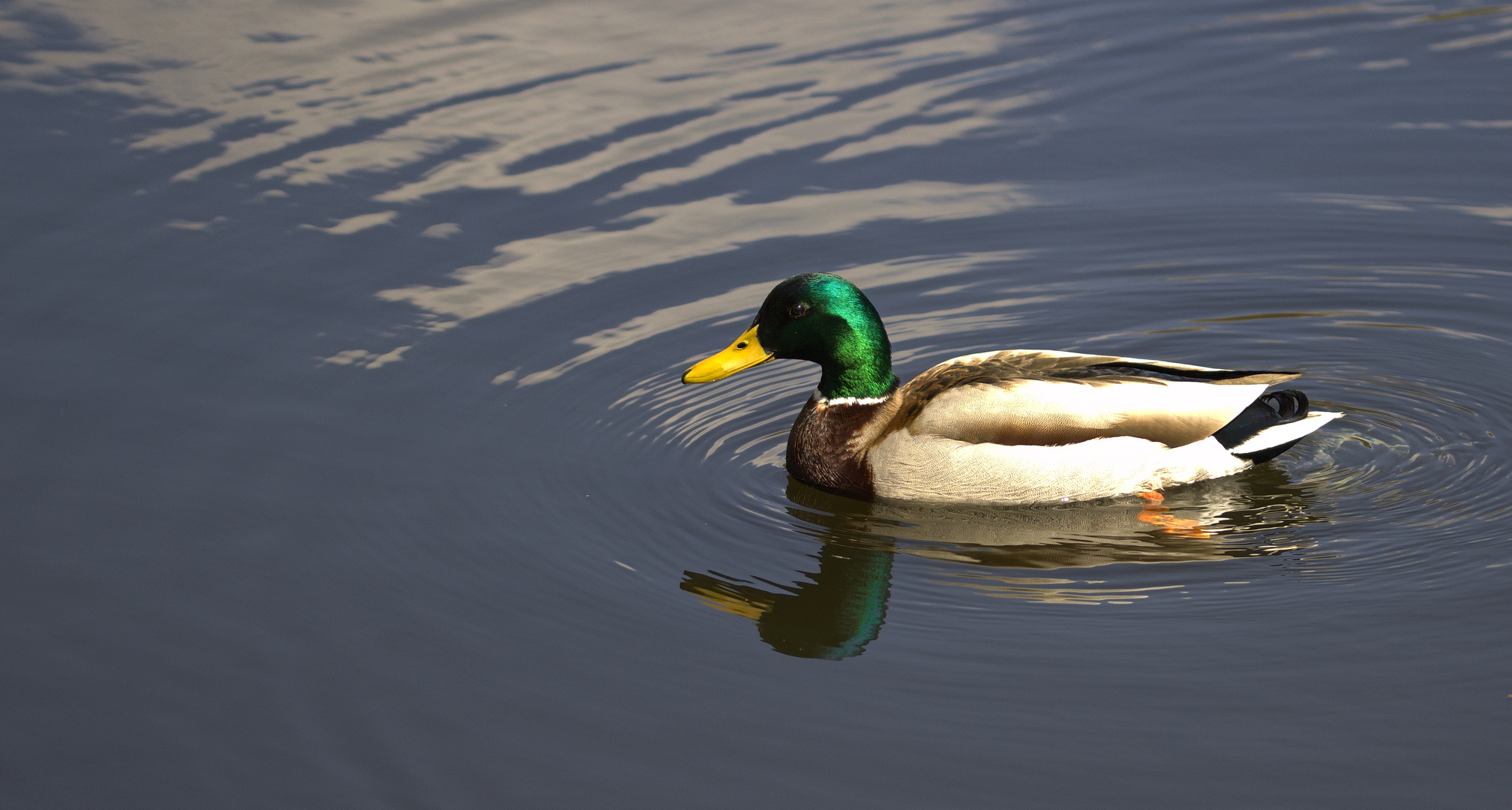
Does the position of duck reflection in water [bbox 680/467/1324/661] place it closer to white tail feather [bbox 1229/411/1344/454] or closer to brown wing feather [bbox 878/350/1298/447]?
white tail feather [bbox 1229/411/1344/454]

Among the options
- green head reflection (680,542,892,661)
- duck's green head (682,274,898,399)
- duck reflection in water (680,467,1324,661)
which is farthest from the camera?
duck's green head (682,274,898,399)

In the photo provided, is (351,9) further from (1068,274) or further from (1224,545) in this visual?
(1224,545)

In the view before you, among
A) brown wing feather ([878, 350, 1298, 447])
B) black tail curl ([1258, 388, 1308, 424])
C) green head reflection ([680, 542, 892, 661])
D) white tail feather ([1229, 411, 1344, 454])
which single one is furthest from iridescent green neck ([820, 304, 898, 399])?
black tail curl ([1258, 388, 1308, 424])

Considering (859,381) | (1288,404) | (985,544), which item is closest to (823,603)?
(985,544)

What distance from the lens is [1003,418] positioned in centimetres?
701

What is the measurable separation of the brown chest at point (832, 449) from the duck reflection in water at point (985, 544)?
0.07 m

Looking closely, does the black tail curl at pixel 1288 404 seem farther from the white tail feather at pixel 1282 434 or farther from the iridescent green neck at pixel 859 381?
the iridescent green neck at pixel 859 381

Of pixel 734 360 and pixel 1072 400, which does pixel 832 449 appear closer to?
pixel 734 360

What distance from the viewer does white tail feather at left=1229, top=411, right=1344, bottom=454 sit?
7.20m

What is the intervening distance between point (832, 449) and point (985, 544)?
2.92ft

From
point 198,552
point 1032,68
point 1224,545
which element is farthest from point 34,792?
point 1032,68

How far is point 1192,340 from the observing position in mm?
8562

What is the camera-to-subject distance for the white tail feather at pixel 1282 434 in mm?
7203

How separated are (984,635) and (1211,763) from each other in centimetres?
107
